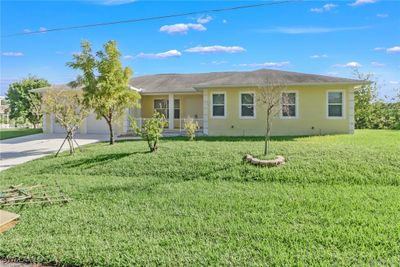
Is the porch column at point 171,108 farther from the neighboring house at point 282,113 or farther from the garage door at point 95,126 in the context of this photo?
the garage door at point 95,126

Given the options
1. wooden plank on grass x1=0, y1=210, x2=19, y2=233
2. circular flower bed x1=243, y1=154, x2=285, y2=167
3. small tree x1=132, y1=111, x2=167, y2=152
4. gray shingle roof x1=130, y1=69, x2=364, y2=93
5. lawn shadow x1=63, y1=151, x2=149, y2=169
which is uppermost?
gray shingle roof x1=130, y1=69, x2=364, y2=93

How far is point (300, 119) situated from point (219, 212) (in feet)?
41.6

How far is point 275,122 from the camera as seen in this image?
17.4 metres

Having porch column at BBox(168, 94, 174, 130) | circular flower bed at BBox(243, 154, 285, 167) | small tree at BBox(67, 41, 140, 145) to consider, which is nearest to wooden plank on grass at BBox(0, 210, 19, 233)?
circular flower bed at BBox(243, 154, 285, 167)

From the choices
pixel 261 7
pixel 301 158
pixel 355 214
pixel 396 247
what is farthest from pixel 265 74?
pixel 396 247

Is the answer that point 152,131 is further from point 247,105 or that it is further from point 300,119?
point 300,119

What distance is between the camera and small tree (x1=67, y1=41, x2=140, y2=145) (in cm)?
1417

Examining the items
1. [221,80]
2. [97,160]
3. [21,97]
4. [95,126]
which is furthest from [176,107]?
[21,97]

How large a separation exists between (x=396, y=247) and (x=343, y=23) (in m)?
12.6

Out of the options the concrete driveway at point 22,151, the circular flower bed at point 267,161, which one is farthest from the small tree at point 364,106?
the concrete driveway at point 22,151

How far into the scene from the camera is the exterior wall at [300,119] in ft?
54.4

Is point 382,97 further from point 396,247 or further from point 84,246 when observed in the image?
point 84,246

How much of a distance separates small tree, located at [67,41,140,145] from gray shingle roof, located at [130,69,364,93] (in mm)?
5004

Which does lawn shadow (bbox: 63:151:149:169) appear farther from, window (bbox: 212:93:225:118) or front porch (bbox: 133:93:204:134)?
front porch (bbox: 133:93:204:134)
